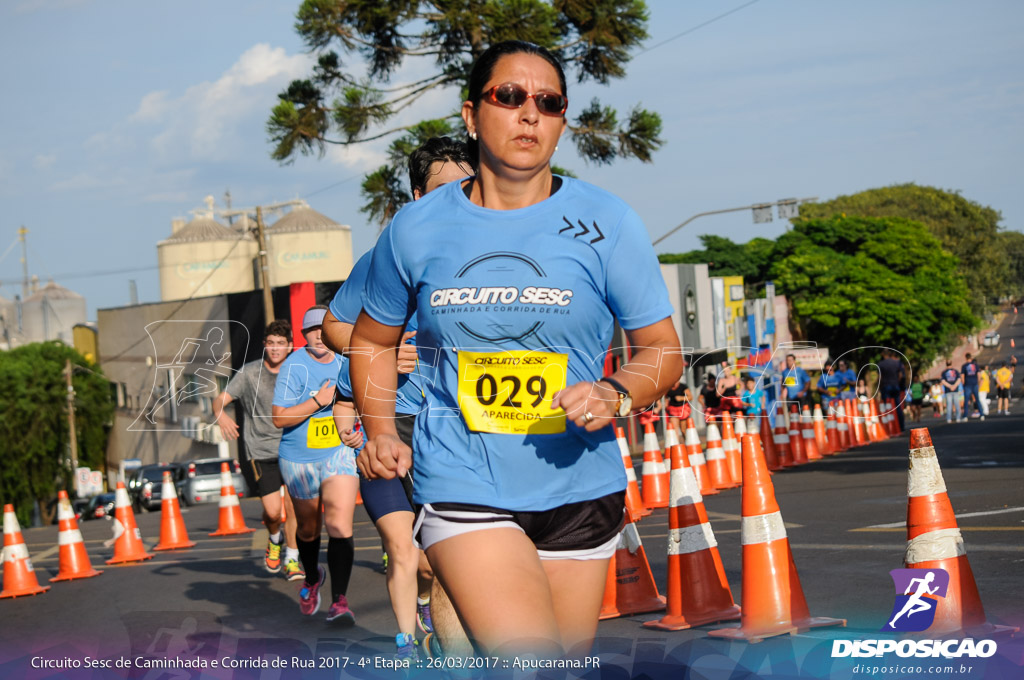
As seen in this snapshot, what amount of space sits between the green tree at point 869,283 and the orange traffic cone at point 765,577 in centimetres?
4385

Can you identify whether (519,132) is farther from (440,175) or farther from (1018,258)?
(1018,258)

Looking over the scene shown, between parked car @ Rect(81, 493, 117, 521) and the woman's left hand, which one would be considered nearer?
the woman's left hand

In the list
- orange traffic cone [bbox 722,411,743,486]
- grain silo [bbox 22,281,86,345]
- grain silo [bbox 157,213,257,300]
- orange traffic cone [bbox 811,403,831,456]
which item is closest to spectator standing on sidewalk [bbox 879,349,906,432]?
orange traffic cone [bbox 811,403,831,456]

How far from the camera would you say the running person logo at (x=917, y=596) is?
4.57 m

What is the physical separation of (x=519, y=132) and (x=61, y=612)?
297 inches

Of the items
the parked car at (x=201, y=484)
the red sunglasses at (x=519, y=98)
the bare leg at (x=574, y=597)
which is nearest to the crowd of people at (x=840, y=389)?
the red sunglasses at (x=519, y=98)

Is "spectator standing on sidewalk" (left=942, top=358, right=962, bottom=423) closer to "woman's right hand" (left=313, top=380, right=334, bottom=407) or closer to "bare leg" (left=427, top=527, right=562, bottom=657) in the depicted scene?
"woman's right hand" (left=313, top=380, right=334, bottom=407)

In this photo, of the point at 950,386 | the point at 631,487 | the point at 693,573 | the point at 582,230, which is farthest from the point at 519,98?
the point at 950,386

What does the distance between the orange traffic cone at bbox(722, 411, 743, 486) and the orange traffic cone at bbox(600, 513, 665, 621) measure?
799cm

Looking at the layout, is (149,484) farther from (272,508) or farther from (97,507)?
(272,508)

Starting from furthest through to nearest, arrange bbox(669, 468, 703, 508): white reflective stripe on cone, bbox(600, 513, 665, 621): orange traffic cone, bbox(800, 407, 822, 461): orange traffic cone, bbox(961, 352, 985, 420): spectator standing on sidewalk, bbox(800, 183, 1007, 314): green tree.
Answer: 1. bbox(800, 183, 1007, 314): green tree
2. bbox(961, 352, 985, 420): spectator standing on sidewalk
3. bbox(800, 407, 822, 461): orange traffic cone
4. bbox(600, 513, 665, 621): orange traffic cone
5. bbox(669, 468, 703, 508): white reflective stripe on cone

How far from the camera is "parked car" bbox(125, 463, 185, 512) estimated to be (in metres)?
30.1

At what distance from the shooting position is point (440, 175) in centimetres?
498

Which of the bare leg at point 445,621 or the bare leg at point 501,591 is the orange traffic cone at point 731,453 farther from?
the bare leg at point 501,591
